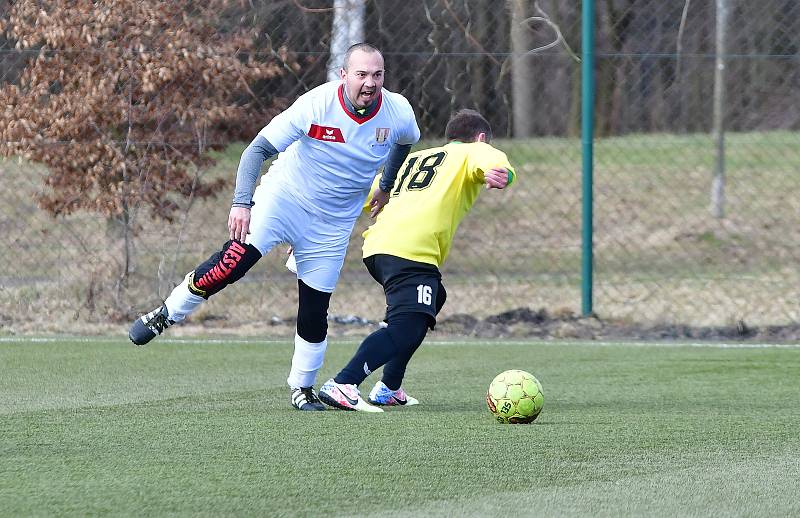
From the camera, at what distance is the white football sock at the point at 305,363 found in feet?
21.1

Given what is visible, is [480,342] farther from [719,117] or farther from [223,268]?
[719,117]

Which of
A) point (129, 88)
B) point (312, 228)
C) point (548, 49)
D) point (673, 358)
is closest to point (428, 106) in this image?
point (548, 49)

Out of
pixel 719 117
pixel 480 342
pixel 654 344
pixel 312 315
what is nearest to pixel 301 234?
pixel 312 315

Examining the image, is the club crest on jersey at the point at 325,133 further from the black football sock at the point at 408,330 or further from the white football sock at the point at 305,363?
the white football sock at the point at 305,363

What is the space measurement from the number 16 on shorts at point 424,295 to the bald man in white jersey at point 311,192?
46cm

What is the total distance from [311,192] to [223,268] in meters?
0.61

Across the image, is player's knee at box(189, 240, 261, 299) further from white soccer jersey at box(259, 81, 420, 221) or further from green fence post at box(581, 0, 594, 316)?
green fence post at box(581, 0, 594, 316)

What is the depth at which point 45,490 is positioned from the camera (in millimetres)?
4277

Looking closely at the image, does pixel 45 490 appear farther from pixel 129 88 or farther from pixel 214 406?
pixel 129 88

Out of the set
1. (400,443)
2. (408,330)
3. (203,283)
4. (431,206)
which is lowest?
(400,443)

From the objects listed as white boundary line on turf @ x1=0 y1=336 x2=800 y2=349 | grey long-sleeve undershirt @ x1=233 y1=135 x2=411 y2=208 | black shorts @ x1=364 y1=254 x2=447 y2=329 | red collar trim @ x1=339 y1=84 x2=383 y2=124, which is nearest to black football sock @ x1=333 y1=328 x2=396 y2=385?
black shorts @ x1=364 y1=254 x2=447 y2=329

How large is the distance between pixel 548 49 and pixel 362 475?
7694mm

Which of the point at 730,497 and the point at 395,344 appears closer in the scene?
the point at 730,497

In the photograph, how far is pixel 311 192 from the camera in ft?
20.8
